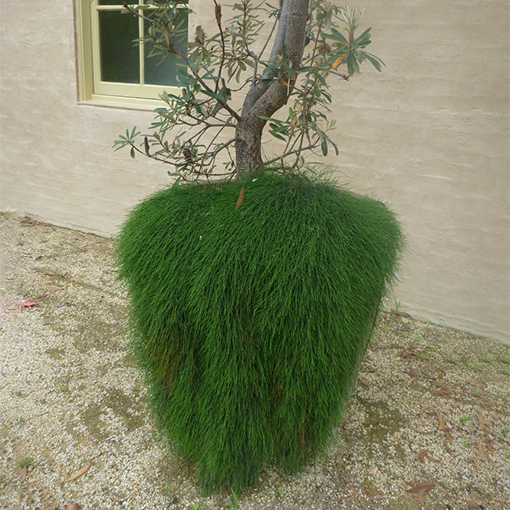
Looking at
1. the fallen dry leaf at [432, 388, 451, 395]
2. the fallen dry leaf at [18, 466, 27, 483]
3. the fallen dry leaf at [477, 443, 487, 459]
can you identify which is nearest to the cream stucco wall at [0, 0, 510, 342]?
the fallen dry leaf at [432, 388, 451, 395]

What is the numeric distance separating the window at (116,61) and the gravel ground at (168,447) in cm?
212

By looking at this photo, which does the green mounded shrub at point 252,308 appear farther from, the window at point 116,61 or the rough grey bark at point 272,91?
the window at point 116,61

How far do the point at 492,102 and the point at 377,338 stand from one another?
68.6 inches

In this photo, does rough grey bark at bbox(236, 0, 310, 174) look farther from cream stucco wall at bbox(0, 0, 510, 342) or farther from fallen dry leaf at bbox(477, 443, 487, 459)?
fallen dry leaf at bbox(477, 443, 487, 459)

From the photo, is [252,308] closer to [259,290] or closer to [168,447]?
[259,290]

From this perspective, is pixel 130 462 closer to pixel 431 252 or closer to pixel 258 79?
pixel 258 79

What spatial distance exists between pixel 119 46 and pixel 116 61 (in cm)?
14

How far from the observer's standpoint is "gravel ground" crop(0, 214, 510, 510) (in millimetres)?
1686

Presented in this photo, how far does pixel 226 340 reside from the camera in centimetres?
143

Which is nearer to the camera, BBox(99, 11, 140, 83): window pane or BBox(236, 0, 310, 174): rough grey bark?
BBox(236, 0, 310, 174): rough grey bark

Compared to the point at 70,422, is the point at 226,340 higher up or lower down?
higher up

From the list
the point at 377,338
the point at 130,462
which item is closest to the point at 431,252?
the point at 377,338


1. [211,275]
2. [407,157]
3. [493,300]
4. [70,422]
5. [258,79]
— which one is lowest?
[70,422]

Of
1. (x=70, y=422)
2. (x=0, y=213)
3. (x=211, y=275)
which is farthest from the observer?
(x=0, y=213)
